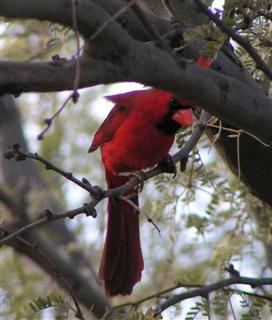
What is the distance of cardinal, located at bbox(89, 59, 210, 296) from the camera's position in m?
3.66

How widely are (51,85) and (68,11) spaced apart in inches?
6.5

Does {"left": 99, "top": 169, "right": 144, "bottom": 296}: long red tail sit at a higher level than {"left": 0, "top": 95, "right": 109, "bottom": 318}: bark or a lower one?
lower

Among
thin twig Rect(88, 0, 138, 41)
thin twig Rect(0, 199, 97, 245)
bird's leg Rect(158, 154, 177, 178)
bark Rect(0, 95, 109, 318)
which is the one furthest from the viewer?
bark Rect(0, 95, 109, 318)

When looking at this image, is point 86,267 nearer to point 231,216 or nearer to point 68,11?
point 231,216

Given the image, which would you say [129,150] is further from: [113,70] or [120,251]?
[113,70]

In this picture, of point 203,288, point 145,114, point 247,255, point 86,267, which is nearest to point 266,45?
point 203,288

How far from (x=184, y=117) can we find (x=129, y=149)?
0.52 m

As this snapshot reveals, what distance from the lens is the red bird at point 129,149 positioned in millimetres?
3660

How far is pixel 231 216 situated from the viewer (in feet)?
13.3

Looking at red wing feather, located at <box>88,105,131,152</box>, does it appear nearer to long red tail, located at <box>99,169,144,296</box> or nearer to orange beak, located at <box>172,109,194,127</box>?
long red tail, located at <box>99,169,144,296</box>

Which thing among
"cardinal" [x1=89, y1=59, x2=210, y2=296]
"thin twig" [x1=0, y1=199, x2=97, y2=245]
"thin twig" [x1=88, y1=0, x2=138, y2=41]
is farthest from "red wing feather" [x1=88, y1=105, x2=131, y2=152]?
"thin twig" [x1=88, y1=0, x2=138, y2=41]

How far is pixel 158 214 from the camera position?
12.6ft

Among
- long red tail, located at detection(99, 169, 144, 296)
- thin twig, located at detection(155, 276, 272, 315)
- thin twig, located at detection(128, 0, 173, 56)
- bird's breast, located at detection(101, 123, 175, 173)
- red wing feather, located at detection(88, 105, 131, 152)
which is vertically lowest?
thin twig, located at detection(155, 276, 272, 315)

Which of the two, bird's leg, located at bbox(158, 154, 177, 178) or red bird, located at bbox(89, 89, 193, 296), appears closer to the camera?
bird's leg, located at bbox(158, 154, 177, 178)
